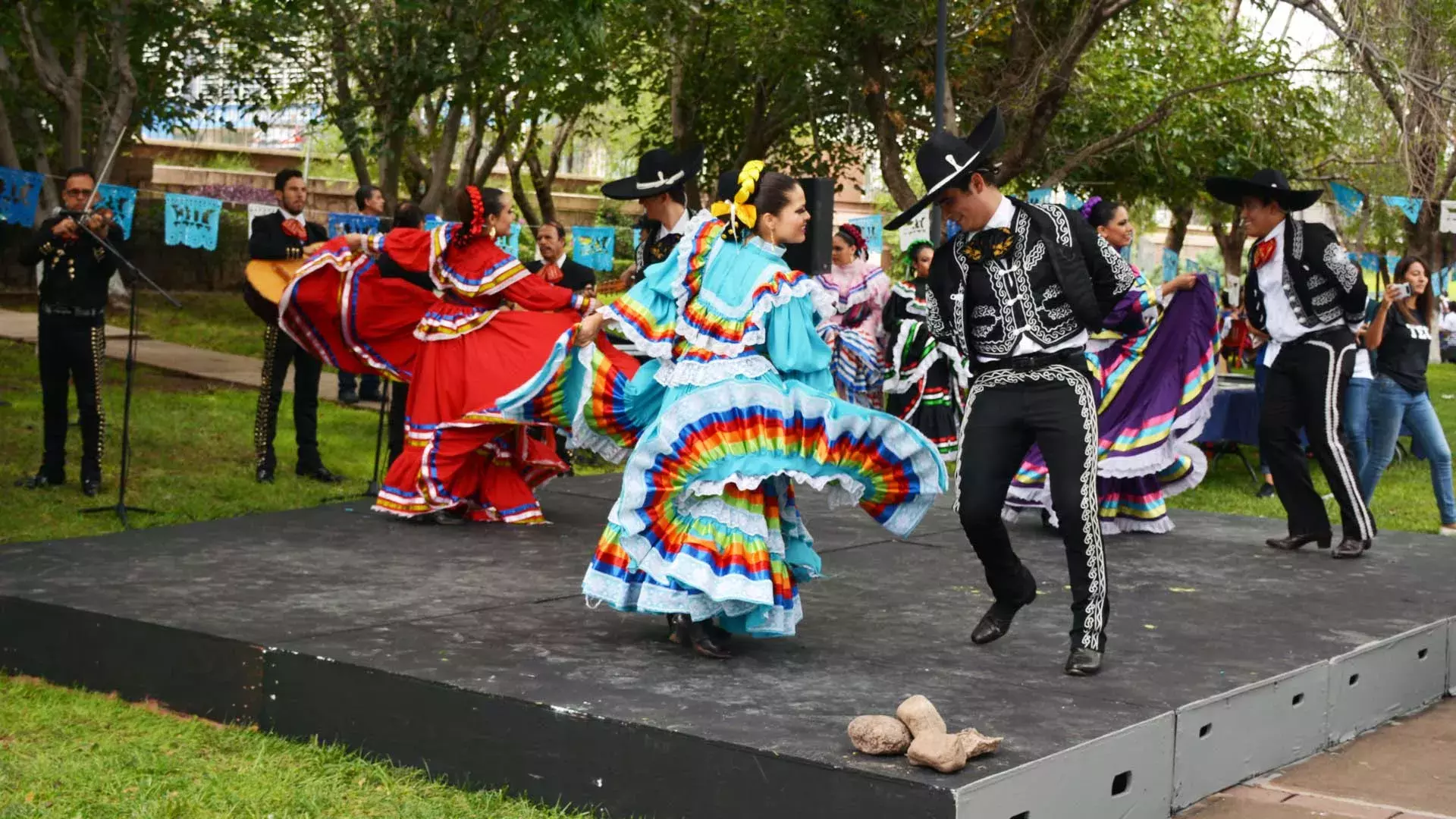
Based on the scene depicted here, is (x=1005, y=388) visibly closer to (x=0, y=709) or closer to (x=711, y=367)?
(x=711, y=367)

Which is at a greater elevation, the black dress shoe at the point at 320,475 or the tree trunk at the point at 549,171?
the tree trunk at the point at 549,171

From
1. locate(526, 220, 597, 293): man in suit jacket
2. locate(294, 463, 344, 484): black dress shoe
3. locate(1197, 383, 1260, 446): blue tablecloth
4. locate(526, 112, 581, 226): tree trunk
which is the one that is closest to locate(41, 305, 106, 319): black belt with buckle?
locate(294, 463, 344, 484): black dress shoe

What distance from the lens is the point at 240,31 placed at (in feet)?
52.5

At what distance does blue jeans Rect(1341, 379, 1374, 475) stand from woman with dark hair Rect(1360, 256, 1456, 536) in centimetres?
19

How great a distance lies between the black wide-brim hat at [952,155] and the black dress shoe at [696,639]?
147cm

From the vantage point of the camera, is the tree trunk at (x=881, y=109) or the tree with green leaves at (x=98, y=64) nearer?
the tree with green leaves at (x=98, y=64)

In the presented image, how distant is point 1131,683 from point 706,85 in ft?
53.5

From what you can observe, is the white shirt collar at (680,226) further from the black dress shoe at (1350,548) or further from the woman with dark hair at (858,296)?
the woman with dark hair at (858,296)

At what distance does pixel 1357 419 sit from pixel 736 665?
5925 millimetres

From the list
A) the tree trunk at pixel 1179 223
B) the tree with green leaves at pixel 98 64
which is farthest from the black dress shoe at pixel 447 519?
the tree trunk at pixel 1179 223

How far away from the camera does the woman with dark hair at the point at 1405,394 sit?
9.29 meters

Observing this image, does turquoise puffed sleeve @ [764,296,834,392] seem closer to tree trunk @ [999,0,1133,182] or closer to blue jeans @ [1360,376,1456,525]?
blue jeans @ [1360,376,1456,525]

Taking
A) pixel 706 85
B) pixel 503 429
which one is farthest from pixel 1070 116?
pixel 503 429

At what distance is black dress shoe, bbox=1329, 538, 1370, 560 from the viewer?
7.58 metres
